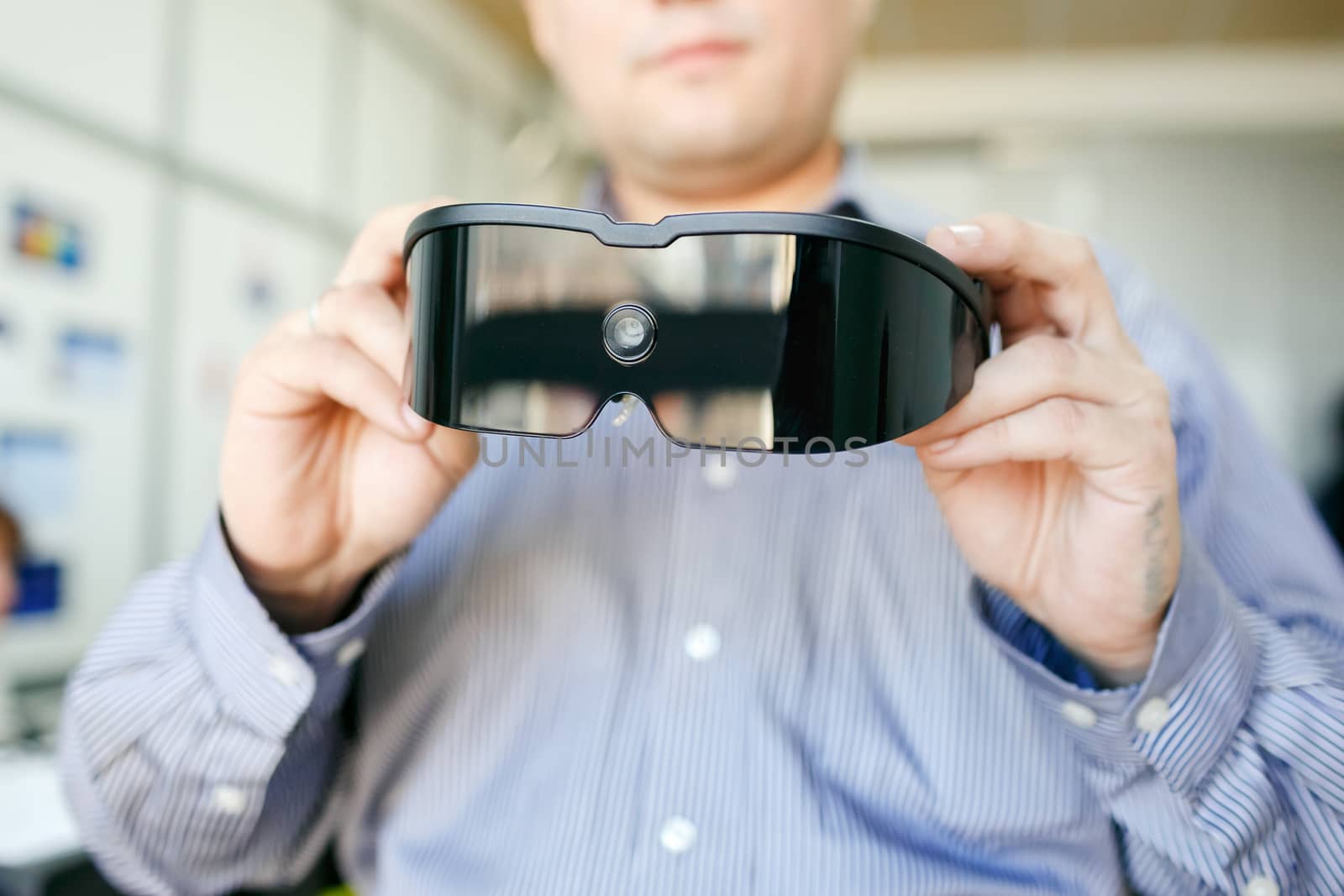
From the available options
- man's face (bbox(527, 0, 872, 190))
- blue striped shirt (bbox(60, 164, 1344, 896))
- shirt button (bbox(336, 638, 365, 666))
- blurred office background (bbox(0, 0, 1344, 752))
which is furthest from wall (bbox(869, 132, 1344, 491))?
shirt button (bbox(336, 638, 365, 666))

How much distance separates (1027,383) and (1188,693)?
0.71 ft

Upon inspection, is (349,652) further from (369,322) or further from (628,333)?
(628,333)

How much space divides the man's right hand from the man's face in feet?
0.87

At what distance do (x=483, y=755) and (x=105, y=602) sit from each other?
5.52 feet

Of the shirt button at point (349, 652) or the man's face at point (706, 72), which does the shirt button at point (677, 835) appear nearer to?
the shirt button at point (349, 652)

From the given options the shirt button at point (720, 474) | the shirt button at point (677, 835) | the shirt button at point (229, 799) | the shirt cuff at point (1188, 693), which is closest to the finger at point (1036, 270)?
the shirt cuff at point (1188, 693)

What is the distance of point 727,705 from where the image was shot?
0.67 meters

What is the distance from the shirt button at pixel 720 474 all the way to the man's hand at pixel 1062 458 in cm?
22

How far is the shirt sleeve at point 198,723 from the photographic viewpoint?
60 cm

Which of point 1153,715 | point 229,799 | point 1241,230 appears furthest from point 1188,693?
point 1241,230

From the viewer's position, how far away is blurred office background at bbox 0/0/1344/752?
1863 millimetres

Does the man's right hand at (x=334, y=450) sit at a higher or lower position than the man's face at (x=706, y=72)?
lower

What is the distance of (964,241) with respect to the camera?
48 centimetres

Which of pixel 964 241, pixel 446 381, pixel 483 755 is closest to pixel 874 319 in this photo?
pixel 964 241
